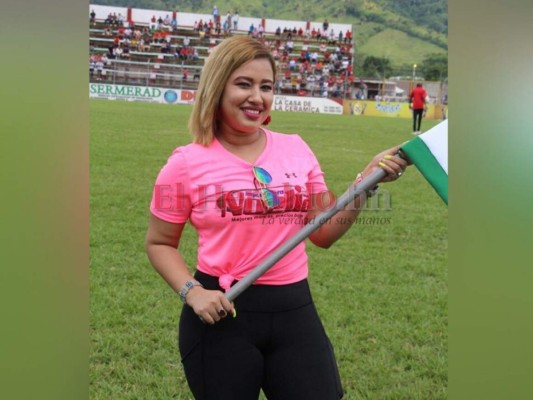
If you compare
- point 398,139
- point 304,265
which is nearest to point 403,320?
point 304,265

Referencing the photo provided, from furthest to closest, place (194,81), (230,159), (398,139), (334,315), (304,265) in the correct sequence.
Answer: (194,81)
(398,139)
(334,315)
(304,265)
(230,159)

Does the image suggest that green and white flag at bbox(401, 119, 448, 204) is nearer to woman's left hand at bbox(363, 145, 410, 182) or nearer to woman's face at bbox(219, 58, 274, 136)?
woman's left hand at bbox(363, 145, 410, 182)

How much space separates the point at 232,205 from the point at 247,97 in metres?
0.33

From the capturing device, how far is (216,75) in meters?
1.88

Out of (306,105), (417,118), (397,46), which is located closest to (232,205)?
(417,118)

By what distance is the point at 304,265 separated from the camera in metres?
2.07

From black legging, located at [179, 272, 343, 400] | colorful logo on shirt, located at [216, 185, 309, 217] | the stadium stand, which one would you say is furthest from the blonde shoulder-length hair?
the stadium stand

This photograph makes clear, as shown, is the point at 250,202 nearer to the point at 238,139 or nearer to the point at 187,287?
the point at 238,139

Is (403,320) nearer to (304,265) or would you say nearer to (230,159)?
(304,265)

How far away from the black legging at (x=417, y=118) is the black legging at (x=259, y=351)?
1879 centimetres

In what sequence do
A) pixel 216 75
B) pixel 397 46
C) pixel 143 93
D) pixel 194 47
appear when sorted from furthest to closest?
1. pixel 397 46
2. pixel 194 47
3. pixel 143 93
4. pixel 216 75
